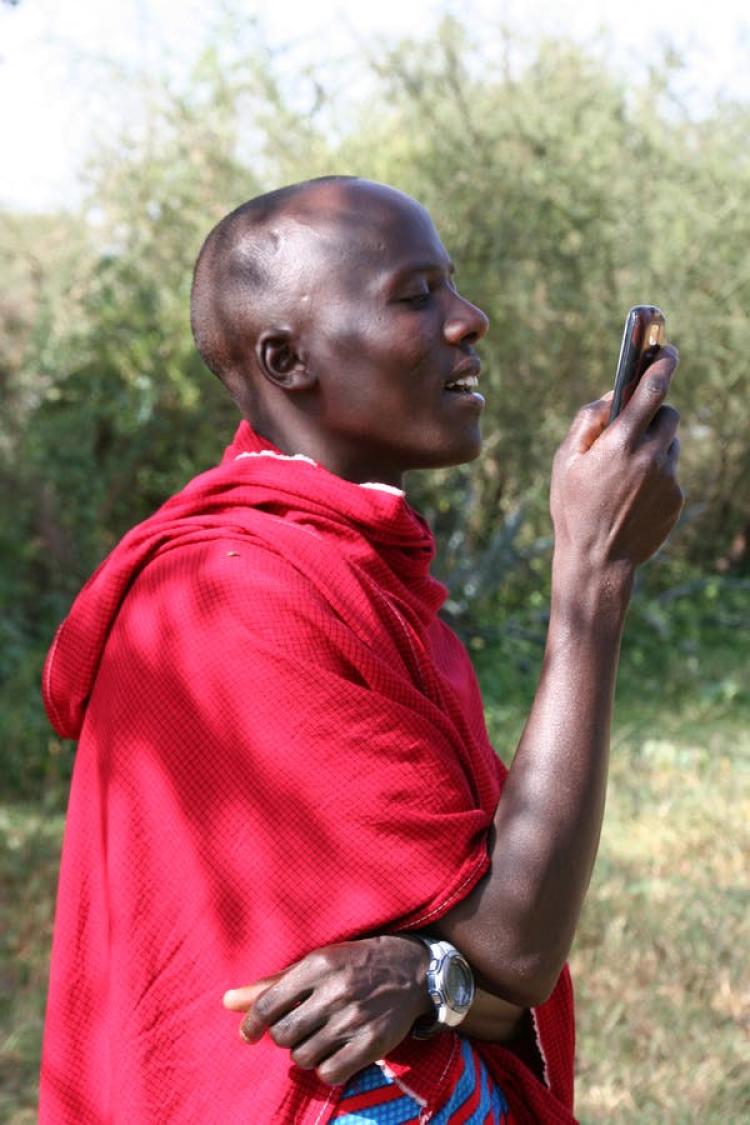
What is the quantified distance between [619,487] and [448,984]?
51 cm

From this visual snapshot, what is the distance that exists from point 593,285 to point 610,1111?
486 centimetres

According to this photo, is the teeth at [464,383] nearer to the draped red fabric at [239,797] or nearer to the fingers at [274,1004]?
the draped red fabric at [239,797]

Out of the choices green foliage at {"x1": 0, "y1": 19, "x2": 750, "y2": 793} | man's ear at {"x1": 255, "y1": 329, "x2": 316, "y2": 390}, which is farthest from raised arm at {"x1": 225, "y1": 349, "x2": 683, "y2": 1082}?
green foliage at {"x1": 0, "y1": 19, "x2": 750, "y2": 793}

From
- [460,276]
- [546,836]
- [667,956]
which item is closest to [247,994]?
[546,836]

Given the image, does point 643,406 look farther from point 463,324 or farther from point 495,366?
point 495,366

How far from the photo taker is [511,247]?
681 centimetres

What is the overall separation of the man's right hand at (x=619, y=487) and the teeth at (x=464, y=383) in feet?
0.62

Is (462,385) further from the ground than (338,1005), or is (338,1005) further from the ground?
(462,385)

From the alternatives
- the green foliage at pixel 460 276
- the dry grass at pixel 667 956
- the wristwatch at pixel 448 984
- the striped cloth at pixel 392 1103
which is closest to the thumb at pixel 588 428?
the wristwatch at pixel 448 984

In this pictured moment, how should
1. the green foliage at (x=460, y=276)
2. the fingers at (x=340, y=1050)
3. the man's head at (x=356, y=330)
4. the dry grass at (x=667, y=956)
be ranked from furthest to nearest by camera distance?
the green foliage at (x=460, y=276) < the dry grass at (x=667, y=956) < the man's head at (x=356, y=330) < the fingers at (x=340, y=1050)

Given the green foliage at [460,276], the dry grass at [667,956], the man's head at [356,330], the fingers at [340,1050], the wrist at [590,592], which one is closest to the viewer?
the fingers at [340,1050]

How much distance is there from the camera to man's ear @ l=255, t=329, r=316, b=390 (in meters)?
1.60

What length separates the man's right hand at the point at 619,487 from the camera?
1423 mm

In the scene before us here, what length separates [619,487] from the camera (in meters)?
Answer: 1.42
